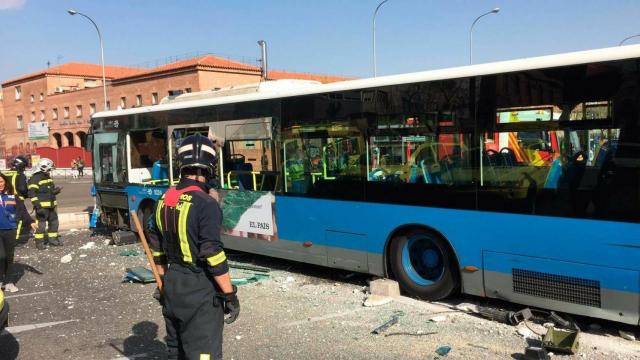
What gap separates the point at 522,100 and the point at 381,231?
7.78 ft

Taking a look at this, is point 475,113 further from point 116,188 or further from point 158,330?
point 116,188

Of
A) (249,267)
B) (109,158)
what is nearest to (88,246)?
(109,158)

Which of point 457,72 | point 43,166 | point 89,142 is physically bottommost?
point 43,166

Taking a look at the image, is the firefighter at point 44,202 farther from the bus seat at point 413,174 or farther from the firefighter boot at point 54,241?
the bus seat at point 413,174

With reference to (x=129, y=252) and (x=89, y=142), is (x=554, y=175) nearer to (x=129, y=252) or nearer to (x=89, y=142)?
(x=129, y=252)

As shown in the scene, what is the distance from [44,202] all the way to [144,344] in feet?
25.9

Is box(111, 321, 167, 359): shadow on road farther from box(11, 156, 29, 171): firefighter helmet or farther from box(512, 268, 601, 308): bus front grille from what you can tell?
box(11, 156, 29, 171): firefighter helmet

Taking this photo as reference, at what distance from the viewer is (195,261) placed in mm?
3211

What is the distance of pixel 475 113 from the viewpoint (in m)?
5.87

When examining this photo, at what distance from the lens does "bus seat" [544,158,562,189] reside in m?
5.32

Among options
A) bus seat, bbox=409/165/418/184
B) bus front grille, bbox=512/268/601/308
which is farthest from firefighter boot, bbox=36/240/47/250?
bus front grille, bbox=512/268/601/308

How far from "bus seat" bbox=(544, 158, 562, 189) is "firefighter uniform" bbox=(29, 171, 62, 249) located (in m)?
10.3

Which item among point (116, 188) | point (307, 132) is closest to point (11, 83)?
point (116, 188)

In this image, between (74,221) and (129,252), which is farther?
(74,221)
